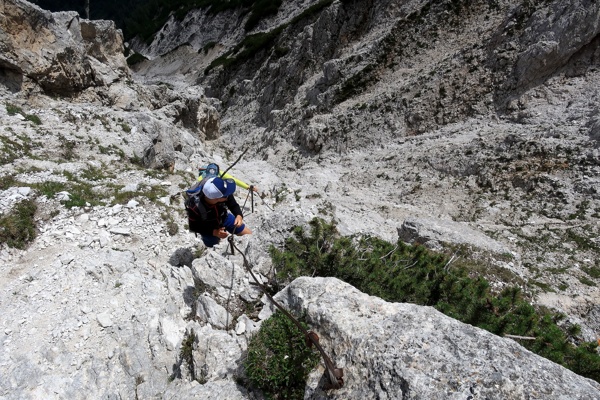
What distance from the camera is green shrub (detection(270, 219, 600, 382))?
4027mm

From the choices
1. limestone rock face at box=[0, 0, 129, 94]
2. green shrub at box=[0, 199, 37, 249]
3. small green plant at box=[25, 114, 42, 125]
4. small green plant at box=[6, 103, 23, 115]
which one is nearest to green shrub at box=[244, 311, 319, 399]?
green shrub at box=[0, 199, 37, 249]

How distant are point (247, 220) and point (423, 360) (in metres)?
6.72

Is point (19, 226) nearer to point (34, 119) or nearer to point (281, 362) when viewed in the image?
point (281, 362)

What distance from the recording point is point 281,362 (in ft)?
11.2

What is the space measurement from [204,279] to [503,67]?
22465 millimetres

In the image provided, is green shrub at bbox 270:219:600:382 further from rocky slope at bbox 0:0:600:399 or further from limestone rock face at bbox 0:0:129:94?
limestone rock face at bbox 0:0:129:94

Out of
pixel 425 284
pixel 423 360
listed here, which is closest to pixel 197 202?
pixel 425 284

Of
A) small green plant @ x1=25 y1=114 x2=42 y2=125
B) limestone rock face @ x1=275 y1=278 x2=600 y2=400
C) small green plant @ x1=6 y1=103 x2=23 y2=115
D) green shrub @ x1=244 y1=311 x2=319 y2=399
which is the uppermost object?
limestone rock face @ x1=275 y1=278 x2=600 y2=400

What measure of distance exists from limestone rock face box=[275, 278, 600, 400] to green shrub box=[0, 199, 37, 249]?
Result: 769cm

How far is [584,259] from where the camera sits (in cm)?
1048

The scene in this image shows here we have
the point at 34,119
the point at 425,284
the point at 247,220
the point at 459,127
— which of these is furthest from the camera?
the point at 459,127

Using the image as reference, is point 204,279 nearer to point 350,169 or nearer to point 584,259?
point 584,259

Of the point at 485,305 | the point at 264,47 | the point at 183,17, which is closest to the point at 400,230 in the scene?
the point at 485,305

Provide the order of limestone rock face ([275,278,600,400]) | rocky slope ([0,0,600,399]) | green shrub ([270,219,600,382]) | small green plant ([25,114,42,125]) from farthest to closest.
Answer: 1. small green plant ([25,114,42,125])
2. green shrub ([270,219,600,382])
3. rocky slope ([0,0,600,399])
4. limestone rock face ([275,278,600,400])
